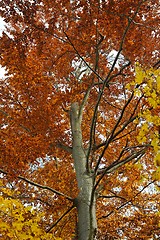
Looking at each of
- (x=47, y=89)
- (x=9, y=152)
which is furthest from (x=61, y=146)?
(x=9, y=152)

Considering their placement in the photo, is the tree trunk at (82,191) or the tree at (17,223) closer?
the tree at (17,223)

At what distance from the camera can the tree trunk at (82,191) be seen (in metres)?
4.43

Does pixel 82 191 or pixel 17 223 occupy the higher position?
pixel 82 191

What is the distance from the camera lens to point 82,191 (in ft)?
16.4

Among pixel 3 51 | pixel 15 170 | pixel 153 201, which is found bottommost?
pixel 15 170

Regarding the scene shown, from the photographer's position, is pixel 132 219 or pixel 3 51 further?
pixel 132 219

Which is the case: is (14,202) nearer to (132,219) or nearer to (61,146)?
(61,146)

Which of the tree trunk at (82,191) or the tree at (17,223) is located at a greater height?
the tree trunk at (82,191)

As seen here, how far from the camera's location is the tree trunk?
14.5 ft

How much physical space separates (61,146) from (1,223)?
114 inches

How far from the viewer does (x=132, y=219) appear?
261 inches

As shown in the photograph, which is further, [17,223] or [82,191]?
[82,191]

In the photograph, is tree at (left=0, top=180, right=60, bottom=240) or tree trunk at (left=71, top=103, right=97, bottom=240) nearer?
tree at (left=0, top=180, right=60, bottom=240)

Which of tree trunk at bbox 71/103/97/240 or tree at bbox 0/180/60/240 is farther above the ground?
tree trunk at bbox 71/103/97/240
